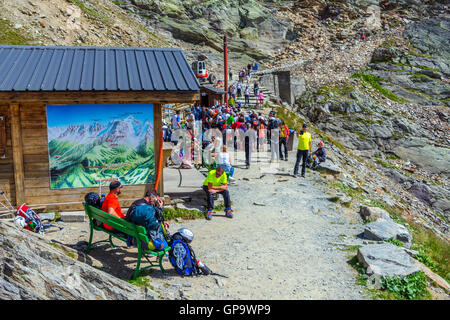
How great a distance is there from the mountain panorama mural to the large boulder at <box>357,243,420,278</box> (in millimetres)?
5711

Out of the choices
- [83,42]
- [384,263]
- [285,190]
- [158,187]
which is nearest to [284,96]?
[83,42]

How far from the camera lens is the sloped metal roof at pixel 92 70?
907 cm

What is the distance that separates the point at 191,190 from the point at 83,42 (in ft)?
95.3

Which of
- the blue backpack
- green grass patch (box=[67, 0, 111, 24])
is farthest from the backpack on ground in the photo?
green grass patch (box=[67, 0, 111, 24])

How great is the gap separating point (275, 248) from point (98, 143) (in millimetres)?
5069

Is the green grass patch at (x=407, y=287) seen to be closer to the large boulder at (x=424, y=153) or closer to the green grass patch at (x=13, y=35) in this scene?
the large boulder at (x=424, y=153)

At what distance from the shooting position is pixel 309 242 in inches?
349

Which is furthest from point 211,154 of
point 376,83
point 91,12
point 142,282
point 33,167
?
point 91,12

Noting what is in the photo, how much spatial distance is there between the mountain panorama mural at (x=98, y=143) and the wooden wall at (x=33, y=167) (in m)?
0.16

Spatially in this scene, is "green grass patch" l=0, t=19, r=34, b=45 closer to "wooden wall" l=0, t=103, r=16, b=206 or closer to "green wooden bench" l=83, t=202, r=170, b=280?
"wooden wall" l=0, t=103, r=16, b=206

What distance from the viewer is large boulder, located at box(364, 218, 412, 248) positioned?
8.93m

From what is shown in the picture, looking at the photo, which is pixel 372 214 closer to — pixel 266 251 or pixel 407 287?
pixel 266 251

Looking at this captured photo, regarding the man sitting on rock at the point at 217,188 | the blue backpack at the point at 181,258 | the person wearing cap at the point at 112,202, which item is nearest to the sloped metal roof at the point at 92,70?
the man sitting on rock at the point at 217,188

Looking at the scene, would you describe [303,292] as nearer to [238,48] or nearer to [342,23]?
[238,48]
